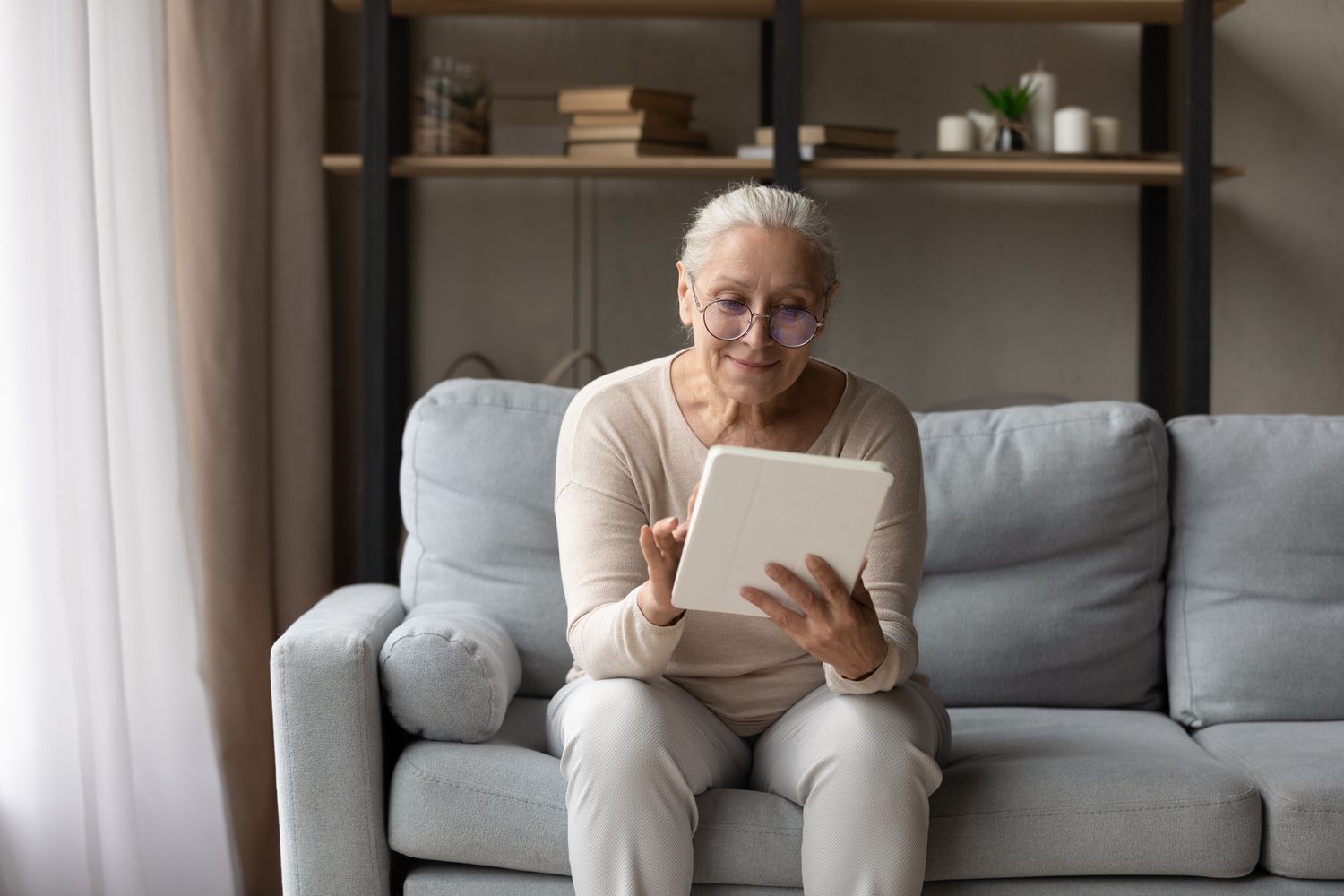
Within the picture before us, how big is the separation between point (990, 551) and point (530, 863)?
922 millimetres

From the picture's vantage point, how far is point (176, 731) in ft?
7.55

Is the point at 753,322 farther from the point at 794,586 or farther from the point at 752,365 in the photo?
the point at 794,586

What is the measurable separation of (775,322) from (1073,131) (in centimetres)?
135

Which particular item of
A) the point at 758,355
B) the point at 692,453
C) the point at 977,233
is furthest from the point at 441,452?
the point at 977,233

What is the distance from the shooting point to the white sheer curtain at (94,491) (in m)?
1.94

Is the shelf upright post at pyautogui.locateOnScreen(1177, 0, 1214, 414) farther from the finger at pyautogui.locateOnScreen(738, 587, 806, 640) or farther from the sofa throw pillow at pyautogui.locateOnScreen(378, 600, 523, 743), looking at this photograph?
the sofa throw pillow at pyautogui.locateOnScreen(378, 600, 523, 743)

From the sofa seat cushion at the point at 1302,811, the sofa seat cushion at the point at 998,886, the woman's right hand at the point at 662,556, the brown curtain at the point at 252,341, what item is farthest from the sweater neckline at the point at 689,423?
the brown curtain at the point at 252,341

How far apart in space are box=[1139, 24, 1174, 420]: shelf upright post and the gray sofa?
719mm

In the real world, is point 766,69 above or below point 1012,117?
above

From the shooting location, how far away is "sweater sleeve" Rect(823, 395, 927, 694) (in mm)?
1589

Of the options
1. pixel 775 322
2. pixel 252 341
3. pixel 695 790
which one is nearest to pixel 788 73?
pixel 775 322

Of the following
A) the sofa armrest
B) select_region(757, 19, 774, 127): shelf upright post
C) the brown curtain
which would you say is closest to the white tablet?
the sofa armrest

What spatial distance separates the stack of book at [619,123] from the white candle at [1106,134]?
0.86m

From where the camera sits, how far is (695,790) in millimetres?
1602
